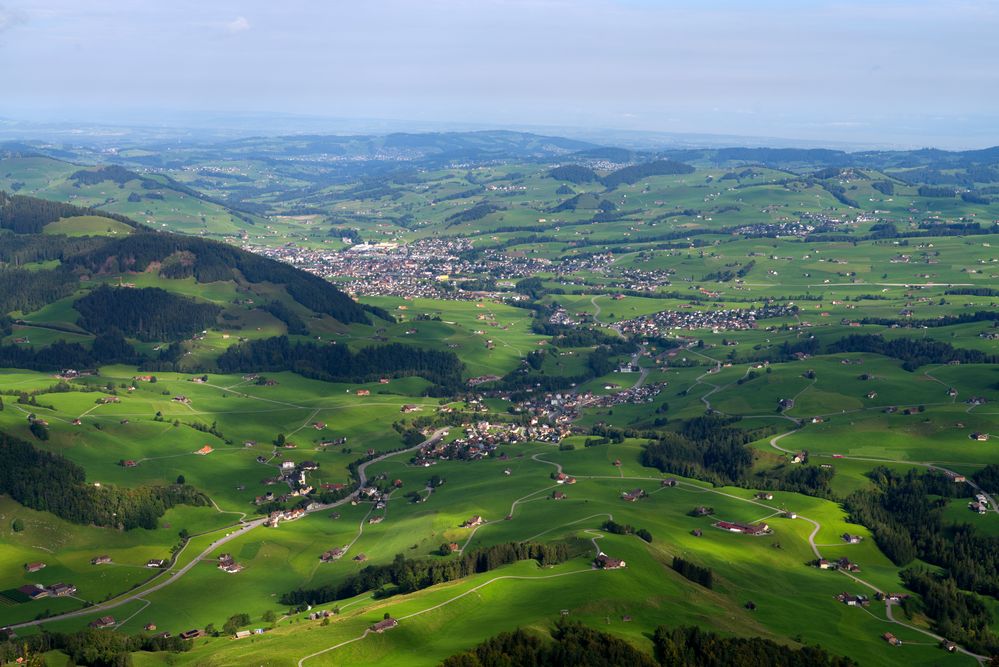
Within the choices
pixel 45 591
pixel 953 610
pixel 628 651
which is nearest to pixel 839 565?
pixel 953 610

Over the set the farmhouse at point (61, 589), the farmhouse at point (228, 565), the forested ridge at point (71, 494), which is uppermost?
the forested ridge at point (71, 494)

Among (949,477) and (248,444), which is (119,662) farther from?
(949,477)

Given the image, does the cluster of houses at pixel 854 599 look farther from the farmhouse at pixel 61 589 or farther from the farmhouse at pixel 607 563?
the farmhouse at pixel 61 589

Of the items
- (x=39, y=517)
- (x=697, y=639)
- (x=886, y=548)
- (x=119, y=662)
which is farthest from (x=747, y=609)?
(x=39, y=517)

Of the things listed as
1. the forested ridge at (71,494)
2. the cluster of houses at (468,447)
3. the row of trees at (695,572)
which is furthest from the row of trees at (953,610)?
the forested ridge at (71,494)

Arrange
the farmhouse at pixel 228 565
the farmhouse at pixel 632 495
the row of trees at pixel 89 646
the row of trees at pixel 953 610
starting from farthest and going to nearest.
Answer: the farmhouse at pixel 632 495 < the farmhouse at pixel 228 565 < the row of trees at pixel 953 610 < the row of trees at pixel 89 646

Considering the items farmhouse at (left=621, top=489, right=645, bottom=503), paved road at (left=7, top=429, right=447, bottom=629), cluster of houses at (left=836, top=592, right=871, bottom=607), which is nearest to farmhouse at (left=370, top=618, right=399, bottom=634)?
paved road at (left=7, top=429, right=447, bottom=629)
